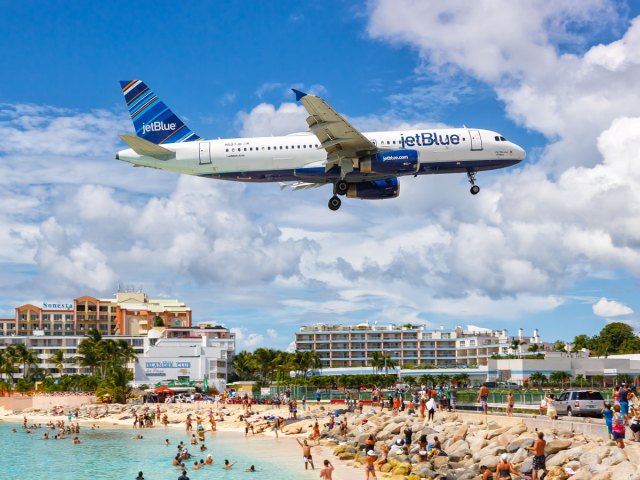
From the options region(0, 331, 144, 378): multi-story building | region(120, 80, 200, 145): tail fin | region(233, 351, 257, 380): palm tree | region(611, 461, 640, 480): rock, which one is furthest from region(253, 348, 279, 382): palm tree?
region(611, 461, 640, 480): rock

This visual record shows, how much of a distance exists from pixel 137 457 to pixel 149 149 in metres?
20.6

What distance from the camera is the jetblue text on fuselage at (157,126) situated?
171 feet

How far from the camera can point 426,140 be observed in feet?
151

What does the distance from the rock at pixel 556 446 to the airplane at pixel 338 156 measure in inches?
699

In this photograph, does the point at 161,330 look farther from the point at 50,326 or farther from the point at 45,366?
the point at 50,326

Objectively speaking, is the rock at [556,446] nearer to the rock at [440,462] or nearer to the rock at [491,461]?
the rock at [491,461]

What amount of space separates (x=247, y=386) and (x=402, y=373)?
27880mm

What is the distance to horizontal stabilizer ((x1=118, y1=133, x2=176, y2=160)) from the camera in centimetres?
4703

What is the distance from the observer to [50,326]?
167 metres

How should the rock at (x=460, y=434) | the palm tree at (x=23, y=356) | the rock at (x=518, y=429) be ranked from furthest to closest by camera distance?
the palm tree at (x=23, y=356) < the rock at (x=460, y=434) < the rock at (x=518, y=429)

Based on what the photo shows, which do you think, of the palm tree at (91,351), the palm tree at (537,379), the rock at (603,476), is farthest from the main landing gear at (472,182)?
the palm tree at (91,351)

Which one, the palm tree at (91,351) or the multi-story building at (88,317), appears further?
the multi-story building at (88,317)

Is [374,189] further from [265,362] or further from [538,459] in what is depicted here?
[265,362]

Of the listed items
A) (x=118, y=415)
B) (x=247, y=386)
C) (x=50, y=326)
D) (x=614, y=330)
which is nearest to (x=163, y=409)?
(x=118, y=415)
